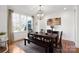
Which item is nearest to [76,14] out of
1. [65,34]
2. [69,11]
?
[69,11]

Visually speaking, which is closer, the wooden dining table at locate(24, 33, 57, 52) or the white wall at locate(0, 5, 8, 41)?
the white wall at locate(0, 5, 8, 41)

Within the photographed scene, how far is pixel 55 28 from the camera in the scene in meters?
2.46

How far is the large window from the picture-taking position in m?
2.10

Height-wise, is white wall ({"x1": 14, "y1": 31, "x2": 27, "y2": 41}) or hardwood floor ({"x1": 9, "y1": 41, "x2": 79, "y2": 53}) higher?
white wall ({"x1": 14, "y1": 31, "x2": 27, "y2": 41})

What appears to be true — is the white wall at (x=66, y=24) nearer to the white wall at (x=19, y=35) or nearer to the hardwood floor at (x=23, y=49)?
the hardwood floor at (x=23, y=49)

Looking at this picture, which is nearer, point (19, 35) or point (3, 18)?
point (3, 18)

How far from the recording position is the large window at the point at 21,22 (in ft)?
6.89

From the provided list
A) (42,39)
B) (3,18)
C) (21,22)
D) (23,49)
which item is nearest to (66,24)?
(42,39)

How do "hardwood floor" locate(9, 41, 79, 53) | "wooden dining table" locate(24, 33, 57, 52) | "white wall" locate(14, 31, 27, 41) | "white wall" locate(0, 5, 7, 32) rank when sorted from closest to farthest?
1. "white wall" locate(0, 5, 7, 32)
2. "hardwood floor" locate(9, 41, 79, 53)
3. "white wall" locate(14, 31, 27, 41)
4. "wooden dining table" locate(24, 33, 57, 52)

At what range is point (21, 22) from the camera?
2170 mm

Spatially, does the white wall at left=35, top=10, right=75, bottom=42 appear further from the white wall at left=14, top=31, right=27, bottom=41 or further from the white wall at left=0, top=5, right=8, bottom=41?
the white wall at left=0, top=5, right=8, bottom=41

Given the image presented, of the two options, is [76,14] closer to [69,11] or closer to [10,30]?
[69,11]

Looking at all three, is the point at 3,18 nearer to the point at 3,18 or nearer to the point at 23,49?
the point at 3,18

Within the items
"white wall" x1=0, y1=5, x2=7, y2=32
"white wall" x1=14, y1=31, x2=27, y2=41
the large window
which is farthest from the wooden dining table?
"white wall" x1=0, y1=5, x2=7, y2=32
